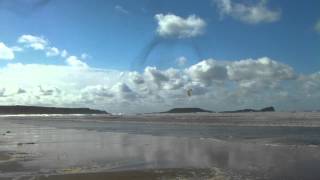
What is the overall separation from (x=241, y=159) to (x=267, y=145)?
21.2ft

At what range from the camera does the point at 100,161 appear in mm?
19500

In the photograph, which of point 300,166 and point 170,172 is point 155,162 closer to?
point 170,172

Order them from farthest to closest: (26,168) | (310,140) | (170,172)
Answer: (310,140)
(26,168)
(170,172)

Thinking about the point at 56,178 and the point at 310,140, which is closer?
the point at 56,178

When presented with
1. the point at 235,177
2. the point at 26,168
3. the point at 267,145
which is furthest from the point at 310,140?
the point at 26,168

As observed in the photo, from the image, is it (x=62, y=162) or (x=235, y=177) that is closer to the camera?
(x=235, y=177)

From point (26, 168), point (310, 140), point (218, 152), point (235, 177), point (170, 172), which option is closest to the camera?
point (235, 177)

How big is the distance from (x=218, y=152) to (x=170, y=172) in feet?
22.0

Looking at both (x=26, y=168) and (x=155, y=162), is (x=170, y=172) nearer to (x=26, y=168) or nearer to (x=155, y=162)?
(x=155, y=162)

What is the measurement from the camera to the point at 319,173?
15781 mm

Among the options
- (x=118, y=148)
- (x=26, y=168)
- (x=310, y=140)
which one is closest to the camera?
(x=26, y=168)

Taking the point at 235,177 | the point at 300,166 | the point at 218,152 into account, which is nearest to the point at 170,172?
the point at 235,177

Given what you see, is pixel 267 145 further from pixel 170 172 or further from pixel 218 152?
pixel 170 172

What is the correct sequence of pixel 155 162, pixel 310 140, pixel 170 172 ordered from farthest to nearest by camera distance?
pixel 310 140 < pixel 155 162 < pixel 170 172
